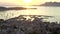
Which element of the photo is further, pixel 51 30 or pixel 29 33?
pixel 51 30

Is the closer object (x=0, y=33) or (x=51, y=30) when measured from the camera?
(x=0, y=33)

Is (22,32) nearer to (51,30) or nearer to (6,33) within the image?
(6,33)

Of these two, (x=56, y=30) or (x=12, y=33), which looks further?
(x=56, y=30)

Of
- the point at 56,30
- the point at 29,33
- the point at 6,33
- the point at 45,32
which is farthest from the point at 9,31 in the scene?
the point at 56,30

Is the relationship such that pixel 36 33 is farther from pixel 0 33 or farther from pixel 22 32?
pixel 0 33

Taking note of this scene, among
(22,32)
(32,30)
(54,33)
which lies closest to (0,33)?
(22,32)

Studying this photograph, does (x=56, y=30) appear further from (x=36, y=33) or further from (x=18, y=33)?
(x=18, y=33)

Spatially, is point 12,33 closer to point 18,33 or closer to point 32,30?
point 18,33
